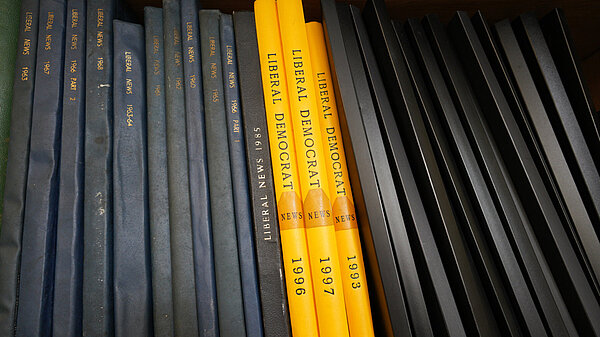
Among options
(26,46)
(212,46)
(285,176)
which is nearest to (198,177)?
(285,176)

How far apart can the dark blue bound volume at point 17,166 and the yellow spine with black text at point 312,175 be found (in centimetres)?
42

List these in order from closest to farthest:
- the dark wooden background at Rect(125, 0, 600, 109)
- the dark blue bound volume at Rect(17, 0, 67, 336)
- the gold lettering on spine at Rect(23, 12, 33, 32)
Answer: the dark blue bound volume at Rect(17, 0, 67, 336), the gold lettering on spine at Rect(23, 12, 33, 32), the dark wooden background at Rect(125, 0, 600, 109)

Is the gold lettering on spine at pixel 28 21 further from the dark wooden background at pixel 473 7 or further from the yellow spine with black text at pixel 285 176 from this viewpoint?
the yellow spine with black text at pixel 285 176

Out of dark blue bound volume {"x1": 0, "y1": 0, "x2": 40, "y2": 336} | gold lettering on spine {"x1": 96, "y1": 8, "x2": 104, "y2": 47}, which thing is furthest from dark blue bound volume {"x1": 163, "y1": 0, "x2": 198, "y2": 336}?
dark blue bound volume {"x1": 0, "y1": 0, "x2": 40, "y2": 336}

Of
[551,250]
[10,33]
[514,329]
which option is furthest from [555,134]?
[10,33]

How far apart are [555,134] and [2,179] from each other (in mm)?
940

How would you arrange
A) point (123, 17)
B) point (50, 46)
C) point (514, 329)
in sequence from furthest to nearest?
1. point (123, 17)
2. point (50, 46)
3. point (514, 329)

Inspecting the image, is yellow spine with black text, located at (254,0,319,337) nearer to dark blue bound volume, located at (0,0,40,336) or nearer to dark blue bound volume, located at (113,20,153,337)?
dark blue bound volume, located at (113,20,153,337)

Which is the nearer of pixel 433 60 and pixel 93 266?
pixel 93 266

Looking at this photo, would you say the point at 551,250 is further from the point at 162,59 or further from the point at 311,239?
the point at 162,59

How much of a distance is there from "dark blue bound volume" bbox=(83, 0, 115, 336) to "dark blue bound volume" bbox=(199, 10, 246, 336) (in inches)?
6.3

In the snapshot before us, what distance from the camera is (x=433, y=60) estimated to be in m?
0.61

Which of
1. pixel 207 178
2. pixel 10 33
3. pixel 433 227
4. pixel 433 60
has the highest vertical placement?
pixel 10 33

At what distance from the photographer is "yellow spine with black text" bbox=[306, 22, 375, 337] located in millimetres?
462
